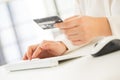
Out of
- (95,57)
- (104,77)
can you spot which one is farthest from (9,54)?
(104,77)

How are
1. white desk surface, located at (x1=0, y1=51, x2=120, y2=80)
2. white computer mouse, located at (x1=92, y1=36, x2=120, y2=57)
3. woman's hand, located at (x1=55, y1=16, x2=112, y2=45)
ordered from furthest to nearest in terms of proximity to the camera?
1. woman's hand, located at (x1=55, y1=16, x2=112, y2=45)
2. white computer mouse, located at (x1=92, y1=36, x2=120, y2=57)
3. white desk surface, located at (x1=0, y1=51, x2=120, y2=80)

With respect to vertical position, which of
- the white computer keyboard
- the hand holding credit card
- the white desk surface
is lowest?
the white computer keyboard

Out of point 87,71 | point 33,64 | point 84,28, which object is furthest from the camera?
point 84,28

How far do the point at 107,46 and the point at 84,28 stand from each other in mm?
302

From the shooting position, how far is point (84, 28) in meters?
0.87

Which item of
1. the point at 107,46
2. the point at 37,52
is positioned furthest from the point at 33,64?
the point at 107,46

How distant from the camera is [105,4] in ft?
3.40

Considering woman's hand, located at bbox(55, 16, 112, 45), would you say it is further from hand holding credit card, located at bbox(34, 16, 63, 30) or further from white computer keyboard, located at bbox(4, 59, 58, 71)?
white computer keyboard, located at bbox(4, 59, 58, 71)

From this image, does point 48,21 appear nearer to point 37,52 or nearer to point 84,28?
point 37,52

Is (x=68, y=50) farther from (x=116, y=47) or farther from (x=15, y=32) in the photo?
(x=15, y=32)

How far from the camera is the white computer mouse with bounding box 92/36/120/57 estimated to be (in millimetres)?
571

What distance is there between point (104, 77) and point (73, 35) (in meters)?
0.47

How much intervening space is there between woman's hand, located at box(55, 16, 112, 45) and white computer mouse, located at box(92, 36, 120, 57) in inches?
10.1

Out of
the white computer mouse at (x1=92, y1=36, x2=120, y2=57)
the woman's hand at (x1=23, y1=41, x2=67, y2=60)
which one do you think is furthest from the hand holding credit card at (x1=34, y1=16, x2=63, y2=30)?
the white computer mouse at (x1=92, y1=36, x2=120, y2=57)
